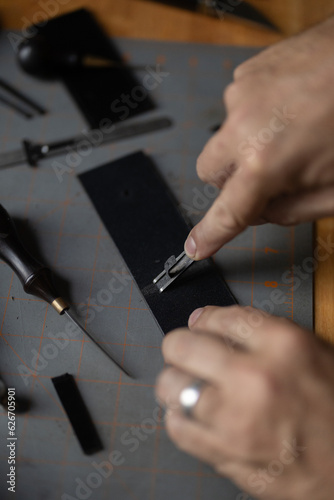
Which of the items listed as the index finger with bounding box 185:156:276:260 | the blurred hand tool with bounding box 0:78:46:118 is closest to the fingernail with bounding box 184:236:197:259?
the index finger with bounding box 185:156:276:260

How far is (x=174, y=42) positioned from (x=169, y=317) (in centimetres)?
90

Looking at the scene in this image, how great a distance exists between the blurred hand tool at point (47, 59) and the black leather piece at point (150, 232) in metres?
0.34

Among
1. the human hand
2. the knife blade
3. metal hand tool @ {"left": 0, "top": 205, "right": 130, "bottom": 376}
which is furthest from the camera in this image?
the knife blade

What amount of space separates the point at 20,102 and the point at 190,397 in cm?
102

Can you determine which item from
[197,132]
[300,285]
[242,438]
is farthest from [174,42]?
[242,438]

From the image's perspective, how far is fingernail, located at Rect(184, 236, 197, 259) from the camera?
2.88 feet

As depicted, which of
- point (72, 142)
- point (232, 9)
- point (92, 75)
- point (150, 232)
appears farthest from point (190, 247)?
point (232, 9)

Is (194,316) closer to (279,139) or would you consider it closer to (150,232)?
(150,232)

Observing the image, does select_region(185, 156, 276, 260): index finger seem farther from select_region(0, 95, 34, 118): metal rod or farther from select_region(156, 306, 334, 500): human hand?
select_region(0, 95, 34, 118): metal rod

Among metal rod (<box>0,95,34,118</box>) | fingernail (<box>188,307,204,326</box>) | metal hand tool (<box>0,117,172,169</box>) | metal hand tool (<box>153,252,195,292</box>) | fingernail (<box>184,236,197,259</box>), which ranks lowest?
fingernail (<box>188,307,204,326</box>)

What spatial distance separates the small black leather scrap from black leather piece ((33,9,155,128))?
2.33 feet

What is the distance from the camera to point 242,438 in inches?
24.6

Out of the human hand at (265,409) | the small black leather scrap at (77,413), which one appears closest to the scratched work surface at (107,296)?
the small black leather scrap at (77,413)

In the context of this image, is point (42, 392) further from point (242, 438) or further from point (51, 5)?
point (51, 5)
